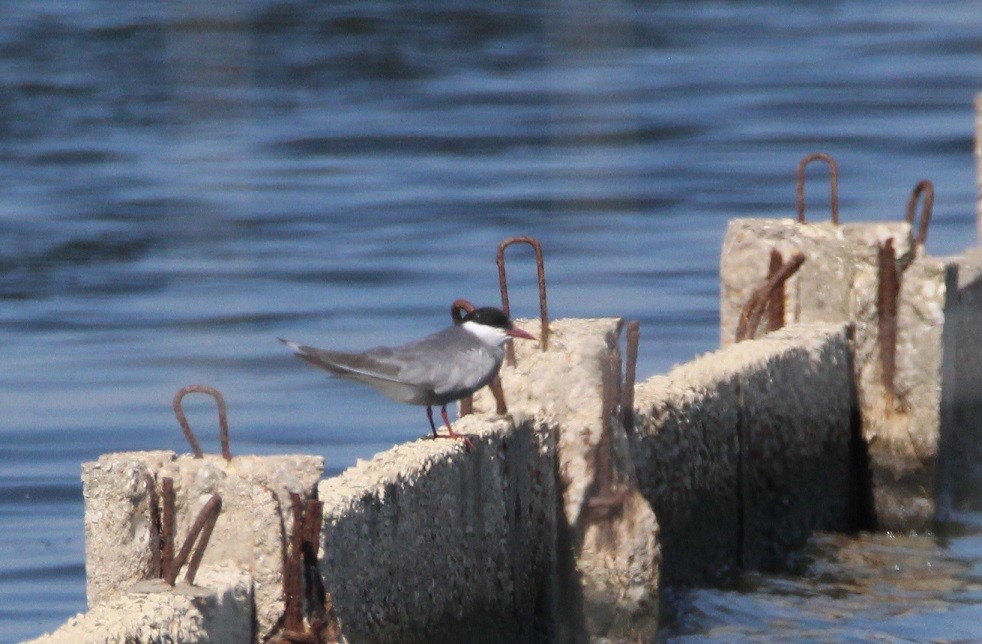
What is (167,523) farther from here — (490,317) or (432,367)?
(490,317)

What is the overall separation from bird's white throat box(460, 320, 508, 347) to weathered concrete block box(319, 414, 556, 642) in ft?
0.78

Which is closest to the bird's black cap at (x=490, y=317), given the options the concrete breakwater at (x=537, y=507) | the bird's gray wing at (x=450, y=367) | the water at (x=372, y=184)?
the bird's gray wing at (x=450, y=367)

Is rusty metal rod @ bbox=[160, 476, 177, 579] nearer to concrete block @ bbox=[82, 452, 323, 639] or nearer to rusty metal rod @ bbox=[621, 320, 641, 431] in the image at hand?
concrete block @ bbox=[82, 452, 323, 639]

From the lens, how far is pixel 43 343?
611 inches

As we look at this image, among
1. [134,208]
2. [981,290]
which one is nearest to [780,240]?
[981,290]

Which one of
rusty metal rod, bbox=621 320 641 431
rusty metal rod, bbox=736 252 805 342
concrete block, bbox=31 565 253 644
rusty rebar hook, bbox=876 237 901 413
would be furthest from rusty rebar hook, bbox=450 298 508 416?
rusty rebar hook, bbox=876 237 901 413

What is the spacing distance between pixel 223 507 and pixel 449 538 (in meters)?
1.04

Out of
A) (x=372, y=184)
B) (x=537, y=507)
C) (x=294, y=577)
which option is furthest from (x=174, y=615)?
(x=372, y=184)

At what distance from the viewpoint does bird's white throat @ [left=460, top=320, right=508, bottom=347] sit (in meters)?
5.83

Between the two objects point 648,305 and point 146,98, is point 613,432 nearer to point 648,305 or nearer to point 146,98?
point 648,305

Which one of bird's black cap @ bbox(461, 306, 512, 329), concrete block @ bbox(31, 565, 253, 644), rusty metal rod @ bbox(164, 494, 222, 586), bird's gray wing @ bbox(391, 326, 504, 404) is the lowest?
concrete block @ bbox(31, 565, 253, 644)

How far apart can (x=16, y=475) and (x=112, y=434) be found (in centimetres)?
94

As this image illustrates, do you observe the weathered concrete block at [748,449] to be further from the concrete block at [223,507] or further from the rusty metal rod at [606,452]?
the concrete block at [223,507]

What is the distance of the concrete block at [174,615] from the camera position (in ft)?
13.0
